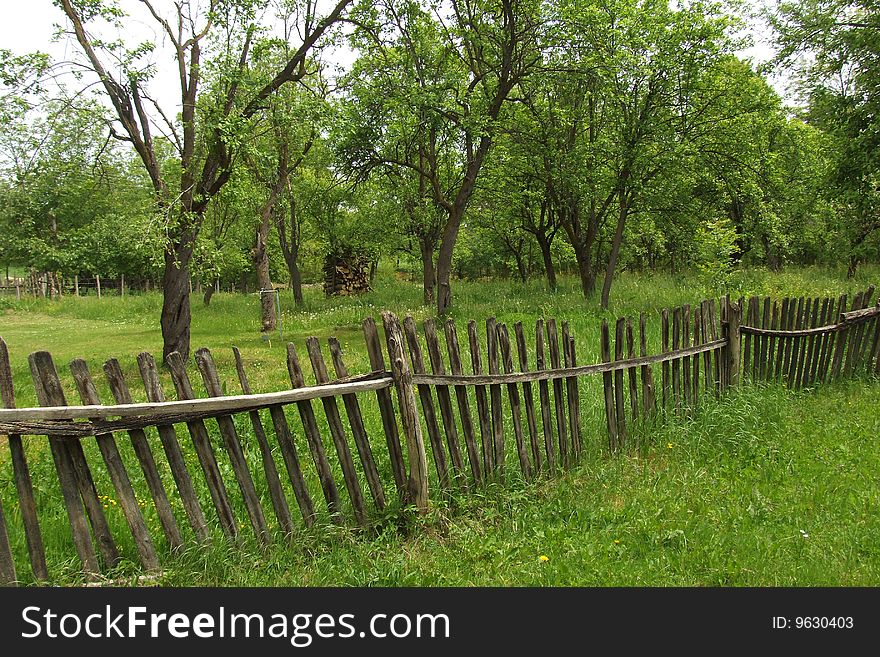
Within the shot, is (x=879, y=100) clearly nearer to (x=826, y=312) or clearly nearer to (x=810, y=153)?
(x=826, y=312)

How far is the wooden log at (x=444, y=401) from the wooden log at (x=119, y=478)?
198cm

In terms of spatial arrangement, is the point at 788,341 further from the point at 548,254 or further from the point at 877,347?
the point at 548,254

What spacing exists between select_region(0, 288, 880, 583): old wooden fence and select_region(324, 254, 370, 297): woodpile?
22104 millimetres

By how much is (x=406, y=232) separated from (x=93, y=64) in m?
13.9

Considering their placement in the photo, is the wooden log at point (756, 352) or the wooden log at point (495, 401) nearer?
the wooden log at point (495, 401)

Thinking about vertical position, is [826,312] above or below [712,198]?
below

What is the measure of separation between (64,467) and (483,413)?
2.76 metres

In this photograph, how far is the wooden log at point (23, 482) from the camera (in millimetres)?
2807

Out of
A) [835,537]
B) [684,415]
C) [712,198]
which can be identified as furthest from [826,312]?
[712,198]

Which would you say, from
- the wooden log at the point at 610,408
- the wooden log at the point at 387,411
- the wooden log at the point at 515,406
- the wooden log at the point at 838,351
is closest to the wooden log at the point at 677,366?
the wooden log at the point at 610,408

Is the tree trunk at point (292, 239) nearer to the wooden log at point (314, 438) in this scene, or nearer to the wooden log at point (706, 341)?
the wooden log at point (706, 341)

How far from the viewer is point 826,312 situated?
26.6 ft

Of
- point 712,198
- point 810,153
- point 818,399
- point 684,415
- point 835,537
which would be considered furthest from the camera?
point 810,153

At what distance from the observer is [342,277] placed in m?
28.9
